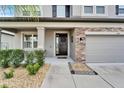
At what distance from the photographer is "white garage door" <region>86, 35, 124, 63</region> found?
14.2 meters

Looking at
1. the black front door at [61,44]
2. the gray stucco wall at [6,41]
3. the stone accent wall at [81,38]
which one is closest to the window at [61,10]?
the black front door at [61,44]

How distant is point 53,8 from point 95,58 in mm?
6038

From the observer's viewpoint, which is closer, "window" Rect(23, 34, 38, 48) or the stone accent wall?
the stone accent wall

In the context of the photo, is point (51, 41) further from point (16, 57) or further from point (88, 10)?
Result: point (16, 57)

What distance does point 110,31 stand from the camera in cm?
1391

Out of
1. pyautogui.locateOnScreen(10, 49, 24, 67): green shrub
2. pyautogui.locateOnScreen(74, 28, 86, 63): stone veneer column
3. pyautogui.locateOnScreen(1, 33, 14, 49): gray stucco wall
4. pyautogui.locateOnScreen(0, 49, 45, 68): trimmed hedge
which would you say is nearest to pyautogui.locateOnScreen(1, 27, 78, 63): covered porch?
pyautogui.locateOnScreen(74, 28, 86, 63): stone veneer column

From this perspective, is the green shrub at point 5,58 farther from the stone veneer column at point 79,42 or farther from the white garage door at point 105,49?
the white garage door at point 105,49

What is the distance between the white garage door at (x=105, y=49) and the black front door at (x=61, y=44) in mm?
4476

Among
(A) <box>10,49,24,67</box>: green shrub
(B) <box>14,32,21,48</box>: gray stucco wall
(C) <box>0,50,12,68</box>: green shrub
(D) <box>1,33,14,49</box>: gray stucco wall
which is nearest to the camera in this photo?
(C) <box>0,50,12,68</box>: green shrub

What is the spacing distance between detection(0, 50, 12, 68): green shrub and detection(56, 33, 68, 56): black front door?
7367 millimetres

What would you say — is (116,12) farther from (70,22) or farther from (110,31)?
(70,22)

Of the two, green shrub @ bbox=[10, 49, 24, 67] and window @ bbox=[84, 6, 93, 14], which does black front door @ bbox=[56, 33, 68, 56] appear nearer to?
window @ bbox=[84, 6, 93, 14]

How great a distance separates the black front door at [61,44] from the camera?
59.4ft
